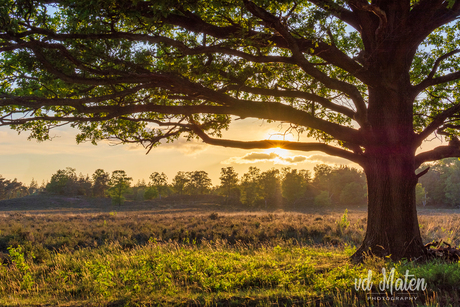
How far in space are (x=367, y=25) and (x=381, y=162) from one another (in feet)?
12.9

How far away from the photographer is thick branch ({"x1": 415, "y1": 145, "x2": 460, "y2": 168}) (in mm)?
8329

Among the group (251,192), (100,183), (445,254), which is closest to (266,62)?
(445,254)

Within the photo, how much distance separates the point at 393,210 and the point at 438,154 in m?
2.31

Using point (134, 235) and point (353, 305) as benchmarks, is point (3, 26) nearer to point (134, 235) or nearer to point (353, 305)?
point (353, 305)

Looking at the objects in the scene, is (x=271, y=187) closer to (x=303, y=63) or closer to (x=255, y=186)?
(x=255, y=186)

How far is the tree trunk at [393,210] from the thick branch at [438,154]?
0.67 metres

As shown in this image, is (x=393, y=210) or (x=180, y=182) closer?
(x=393, y=210)

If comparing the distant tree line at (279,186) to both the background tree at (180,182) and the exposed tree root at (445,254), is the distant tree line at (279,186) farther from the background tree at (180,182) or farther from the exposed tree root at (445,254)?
the exposed tree root at (445,254)

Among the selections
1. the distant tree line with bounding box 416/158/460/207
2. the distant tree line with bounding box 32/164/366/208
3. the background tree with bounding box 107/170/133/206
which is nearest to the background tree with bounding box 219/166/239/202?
the distant tree line with bounding box 32/164/366/208

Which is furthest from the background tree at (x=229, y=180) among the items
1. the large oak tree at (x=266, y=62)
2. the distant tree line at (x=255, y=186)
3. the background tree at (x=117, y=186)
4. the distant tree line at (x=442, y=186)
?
the large oak tree at (x=266, y=62)

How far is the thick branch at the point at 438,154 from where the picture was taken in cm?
833

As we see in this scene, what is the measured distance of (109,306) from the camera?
5480 mm

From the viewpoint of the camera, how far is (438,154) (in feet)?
27.9

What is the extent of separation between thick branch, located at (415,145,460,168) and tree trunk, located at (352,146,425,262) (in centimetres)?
67
